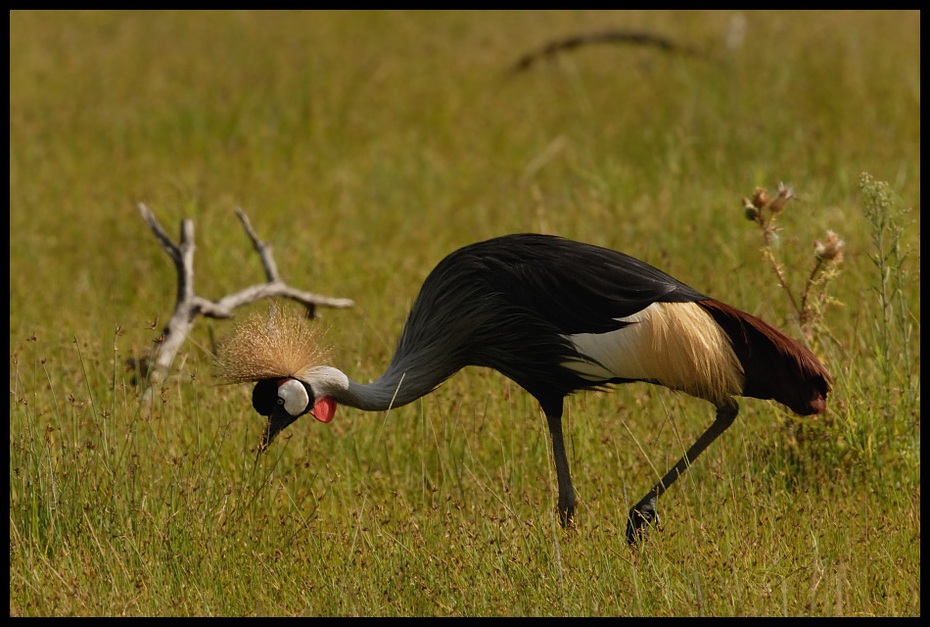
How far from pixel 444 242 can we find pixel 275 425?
3235 mm

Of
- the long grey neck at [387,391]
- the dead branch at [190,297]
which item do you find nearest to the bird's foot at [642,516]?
the long grey neck at [387,391]

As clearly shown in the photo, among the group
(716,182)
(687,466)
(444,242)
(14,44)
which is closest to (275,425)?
(687,466)

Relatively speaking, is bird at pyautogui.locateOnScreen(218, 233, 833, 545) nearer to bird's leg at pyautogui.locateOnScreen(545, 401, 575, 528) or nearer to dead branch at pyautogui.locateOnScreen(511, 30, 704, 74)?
bird's leg at pyautogui.locateOnScreen(545, 401, 575, 528)

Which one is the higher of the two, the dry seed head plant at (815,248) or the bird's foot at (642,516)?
the dry seed head plant at (815,248)

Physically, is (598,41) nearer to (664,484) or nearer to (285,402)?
(664,484)

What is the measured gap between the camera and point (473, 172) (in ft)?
26.6

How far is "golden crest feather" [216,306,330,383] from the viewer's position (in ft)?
12.1

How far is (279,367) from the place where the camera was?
3.71 meters

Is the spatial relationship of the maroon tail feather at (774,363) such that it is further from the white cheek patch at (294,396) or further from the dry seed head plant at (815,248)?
the white cheek patch at (294,396)

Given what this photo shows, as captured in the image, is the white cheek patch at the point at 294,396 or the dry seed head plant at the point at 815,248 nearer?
the white cheek patch at the point at 294,396

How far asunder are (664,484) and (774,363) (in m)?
0.50

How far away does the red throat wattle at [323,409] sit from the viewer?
3768mm

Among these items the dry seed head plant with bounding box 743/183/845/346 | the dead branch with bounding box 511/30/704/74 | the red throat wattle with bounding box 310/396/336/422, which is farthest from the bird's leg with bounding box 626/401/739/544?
the dead branch with bounding box 511/30/704/74

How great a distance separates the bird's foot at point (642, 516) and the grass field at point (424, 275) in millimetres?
51
